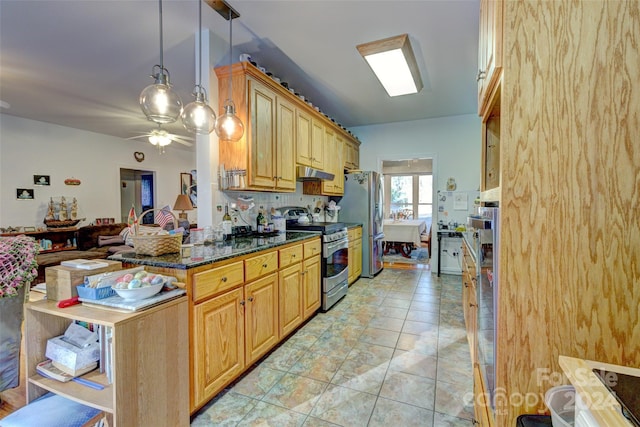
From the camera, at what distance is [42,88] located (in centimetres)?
363

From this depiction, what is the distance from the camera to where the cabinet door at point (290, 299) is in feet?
7.97

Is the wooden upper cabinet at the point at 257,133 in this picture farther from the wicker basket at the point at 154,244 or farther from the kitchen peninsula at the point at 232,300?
the wicker basket at the point at 154,244

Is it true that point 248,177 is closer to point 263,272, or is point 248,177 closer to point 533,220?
point 263,272

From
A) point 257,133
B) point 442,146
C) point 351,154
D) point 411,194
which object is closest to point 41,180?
point 257,133

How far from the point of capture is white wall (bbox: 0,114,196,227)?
4664 mm

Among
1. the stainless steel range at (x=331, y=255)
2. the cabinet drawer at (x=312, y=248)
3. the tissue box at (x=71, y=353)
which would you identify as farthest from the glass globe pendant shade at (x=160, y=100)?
the stainless steel range at (x=331, y=255)

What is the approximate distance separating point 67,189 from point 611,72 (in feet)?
23.3

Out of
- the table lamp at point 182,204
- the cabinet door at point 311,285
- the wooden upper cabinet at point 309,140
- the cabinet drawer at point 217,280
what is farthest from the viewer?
the table lamp at point 182,204

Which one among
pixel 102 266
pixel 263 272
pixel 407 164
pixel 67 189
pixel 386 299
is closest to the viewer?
pixel 102 266

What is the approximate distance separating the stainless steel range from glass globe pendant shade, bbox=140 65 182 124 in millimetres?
1882

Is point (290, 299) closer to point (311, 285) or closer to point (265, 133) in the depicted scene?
point (311, 285)

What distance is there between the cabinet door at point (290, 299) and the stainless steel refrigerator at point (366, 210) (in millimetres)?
2065

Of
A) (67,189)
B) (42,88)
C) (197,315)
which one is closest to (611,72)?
(197,315)

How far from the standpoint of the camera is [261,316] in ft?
7.09
